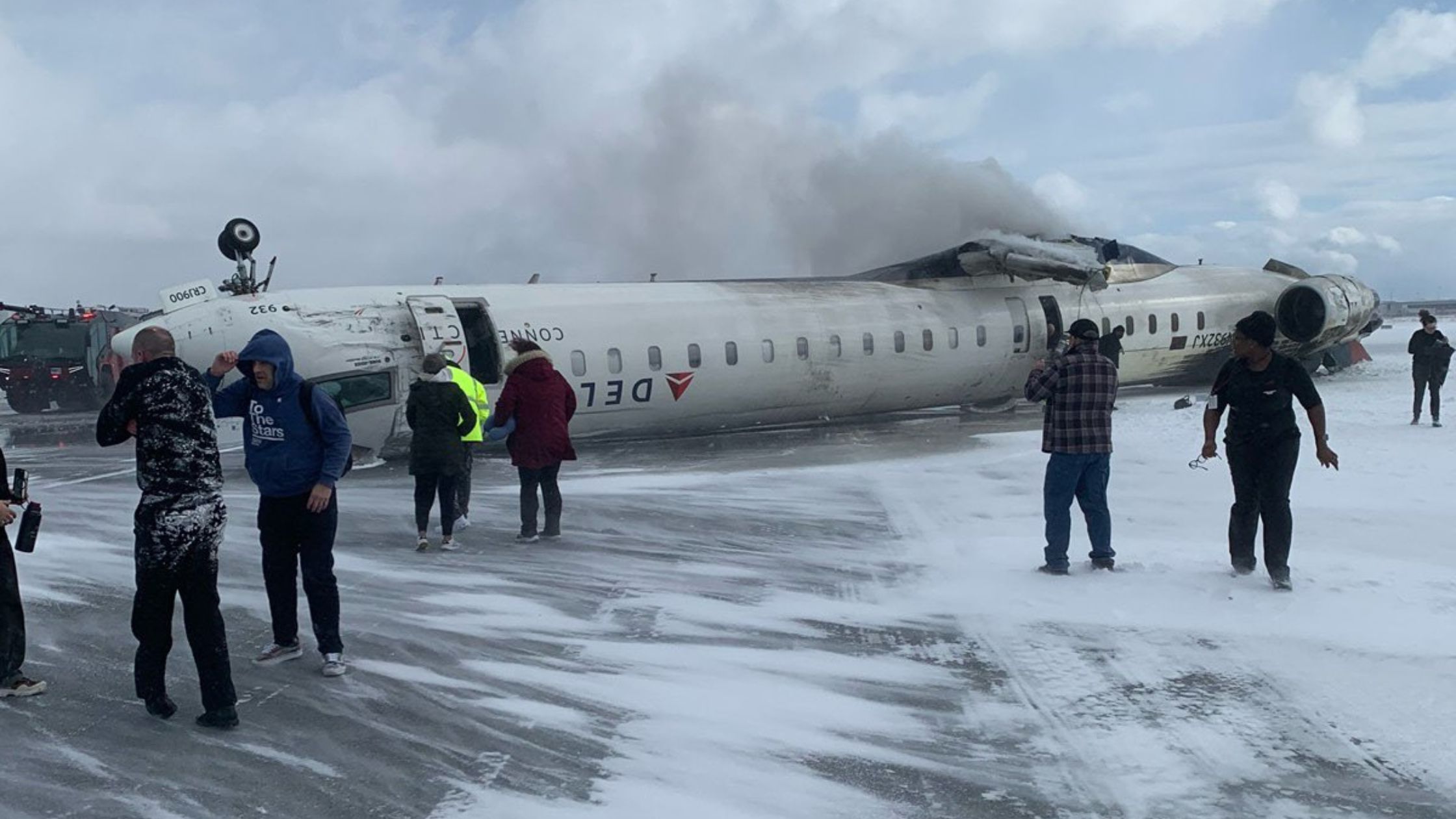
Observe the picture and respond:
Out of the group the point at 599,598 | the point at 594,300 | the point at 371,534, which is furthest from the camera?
the point at 594,300

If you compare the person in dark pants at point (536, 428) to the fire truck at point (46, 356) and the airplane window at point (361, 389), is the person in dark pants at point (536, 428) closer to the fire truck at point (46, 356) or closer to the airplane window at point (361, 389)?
the airplane window at point (361, 389)

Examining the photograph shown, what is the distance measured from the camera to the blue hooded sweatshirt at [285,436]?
19.9 feet

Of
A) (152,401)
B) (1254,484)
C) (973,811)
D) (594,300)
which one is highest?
(594,300)

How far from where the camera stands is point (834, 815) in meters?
4.45

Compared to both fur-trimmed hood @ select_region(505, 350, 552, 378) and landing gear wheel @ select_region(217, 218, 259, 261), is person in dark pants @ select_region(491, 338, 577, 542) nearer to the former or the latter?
fur-trimmed hood @ select_region(505, 350, 552, 378)

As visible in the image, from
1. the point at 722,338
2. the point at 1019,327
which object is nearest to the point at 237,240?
the point at 722,338

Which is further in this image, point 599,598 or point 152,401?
point 599,598

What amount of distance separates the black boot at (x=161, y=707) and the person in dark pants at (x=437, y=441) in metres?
4.05

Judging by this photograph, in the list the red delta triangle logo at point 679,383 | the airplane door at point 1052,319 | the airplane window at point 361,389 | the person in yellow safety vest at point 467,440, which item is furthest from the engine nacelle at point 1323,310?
the person in yellow safety vest at point 467,440

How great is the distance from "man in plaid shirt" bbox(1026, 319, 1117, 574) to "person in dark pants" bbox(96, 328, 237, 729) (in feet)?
17.2

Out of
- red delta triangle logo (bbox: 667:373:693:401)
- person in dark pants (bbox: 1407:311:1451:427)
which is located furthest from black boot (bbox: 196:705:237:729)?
person in dark pants (bbox: 1407:311:1451:427)

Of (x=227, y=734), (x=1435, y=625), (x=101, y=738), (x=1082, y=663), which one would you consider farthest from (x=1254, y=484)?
(x=101, y=738)

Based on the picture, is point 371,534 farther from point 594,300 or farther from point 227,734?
point 594,300

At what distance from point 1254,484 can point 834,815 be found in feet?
15.0
